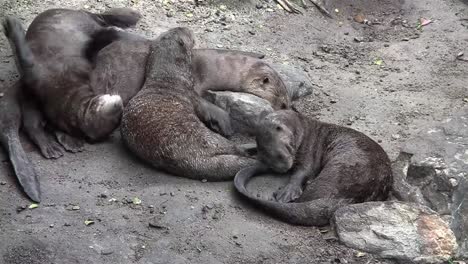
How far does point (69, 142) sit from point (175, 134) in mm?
963

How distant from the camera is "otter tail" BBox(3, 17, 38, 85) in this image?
19.1 ft

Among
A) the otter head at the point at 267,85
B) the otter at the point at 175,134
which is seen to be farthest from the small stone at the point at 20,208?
the otter head at the point at 267,85

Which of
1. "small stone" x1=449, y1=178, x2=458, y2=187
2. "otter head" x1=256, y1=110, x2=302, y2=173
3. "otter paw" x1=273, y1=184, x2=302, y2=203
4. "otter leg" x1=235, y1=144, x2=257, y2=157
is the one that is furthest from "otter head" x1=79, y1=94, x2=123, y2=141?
"small stone" x1=449, y1=178, x2=458, y2=187

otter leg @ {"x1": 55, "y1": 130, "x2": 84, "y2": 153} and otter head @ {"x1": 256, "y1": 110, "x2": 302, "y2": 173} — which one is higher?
otter head @ {"x1": 256, "y1": 110, "x2": 302, "y2": 173}

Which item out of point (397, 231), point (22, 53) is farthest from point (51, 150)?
point (397, 231)

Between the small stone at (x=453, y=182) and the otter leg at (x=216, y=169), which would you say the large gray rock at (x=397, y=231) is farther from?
the otter leg at (x=216, y=169)

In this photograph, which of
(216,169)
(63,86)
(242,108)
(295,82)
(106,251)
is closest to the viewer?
(106,251)

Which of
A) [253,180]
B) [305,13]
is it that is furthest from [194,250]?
[305,13]

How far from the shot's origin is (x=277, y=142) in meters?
5.43

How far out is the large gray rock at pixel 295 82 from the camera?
6.84m

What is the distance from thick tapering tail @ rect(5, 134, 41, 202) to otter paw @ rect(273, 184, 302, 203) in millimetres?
1725

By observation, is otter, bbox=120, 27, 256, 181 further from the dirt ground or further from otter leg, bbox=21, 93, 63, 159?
otter leg, bbox=21, 93, 63, 159

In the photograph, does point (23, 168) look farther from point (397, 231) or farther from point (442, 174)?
point (442, 174)

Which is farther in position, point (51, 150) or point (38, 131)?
point (38, 131)
